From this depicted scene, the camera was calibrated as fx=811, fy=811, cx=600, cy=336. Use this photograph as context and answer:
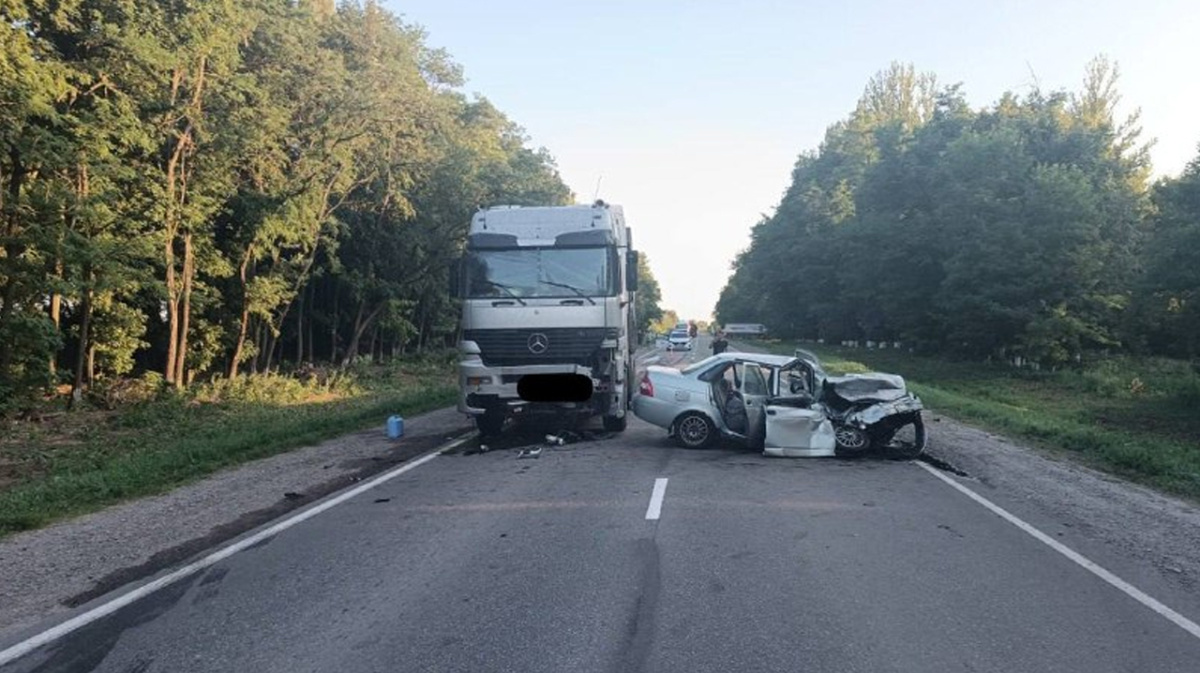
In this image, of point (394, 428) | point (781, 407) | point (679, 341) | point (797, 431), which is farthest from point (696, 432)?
point (679, 341)

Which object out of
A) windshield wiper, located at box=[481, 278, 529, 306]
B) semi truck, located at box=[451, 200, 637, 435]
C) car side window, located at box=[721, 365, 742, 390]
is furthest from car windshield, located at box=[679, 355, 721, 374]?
windshield wiper, located at box=[481, 278, 529, 306]

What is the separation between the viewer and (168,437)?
1605cm

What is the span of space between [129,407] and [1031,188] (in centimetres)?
3610

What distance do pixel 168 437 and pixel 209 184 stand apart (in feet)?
25.7

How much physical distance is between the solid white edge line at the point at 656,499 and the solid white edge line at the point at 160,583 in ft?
11.5

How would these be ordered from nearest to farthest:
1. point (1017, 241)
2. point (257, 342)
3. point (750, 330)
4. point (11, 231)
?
1. point (11, 231)
2. point (257, 342)
3. point (1017, 241)
4. point (750, 330)

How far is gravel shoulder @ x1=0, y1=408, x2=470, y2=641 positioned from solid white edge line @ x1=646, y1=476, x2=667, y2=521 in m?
3.93

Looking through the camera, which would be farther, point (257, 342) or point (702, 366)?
point (257, 342)

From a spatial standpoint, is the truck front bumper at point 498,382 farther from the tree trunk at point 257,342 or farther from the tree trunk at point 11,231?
the tree trunk at point 257,342

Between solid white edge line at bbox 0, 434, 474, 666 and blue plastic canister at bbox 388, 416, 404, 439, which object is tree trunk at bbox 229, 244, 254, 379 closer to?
blue plastic canister at bbox 388, 416, 404, 439

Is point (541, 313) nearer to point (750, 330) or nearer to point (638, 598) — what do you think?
point (638, 598)

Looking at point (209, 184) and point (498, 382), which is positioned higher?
point (209, 184)

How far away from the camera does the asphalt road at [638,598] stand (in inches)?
183

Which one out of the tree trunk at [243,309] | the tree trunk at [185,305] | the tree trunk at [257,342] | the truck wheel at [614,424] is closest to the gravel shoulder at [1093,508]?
the truck wheel at [614,424]
